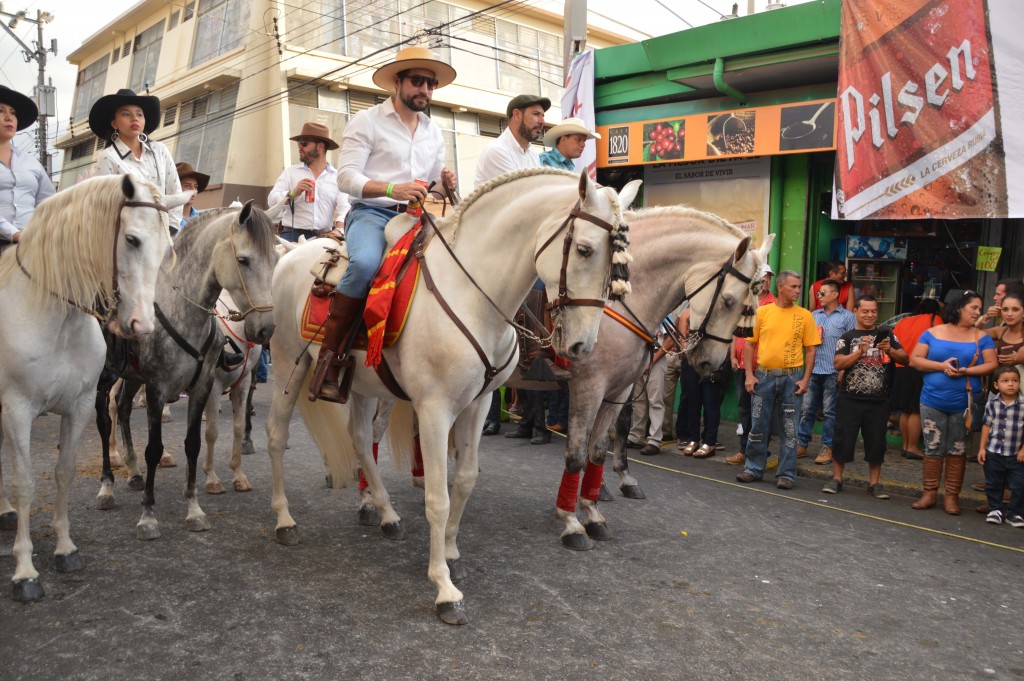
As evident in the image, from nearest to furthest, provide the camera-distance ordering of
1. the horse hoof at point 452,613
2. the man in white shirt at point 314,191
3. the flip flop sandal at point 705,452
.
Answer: the horse hoof at point 452,613 < the man in white shirt at point 314,191 < the flip flop sandal at point 705,452

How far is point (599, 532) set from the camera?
16.6 feet

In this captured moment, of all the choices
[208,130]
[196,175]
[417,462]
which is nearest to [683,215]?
[417,462]

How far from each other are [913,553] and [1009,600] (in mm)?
793

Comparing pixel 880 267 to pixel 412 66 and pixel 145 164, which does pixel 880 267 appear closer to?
pixel 412 66

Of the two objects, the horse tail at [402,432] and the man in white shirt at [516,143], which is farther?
the man in white shirt at [516,143]

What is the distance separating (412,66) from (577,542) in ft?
10.4

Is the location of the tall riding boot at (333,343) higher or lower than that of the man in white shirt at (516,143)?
lower

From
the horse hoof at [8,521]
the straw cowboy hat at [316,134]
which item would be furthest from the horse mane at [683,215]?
the horse hoof at [8,521]

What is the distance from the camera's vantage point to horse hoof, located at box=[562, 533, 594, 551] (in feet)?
15.9

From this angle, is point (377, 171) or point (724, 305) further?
point (724, 305)

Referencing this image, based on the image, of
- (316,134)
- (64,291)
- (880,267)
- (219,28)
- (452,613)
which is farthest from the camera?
(219,28)

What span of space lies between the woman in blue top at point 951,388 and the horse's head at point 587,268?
4.09 meters

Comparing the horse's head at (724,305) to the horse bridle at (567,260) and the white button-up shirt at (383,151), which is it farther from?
the white button-up shirt at (383,151)

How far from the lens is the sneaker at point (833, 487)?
264 inches
